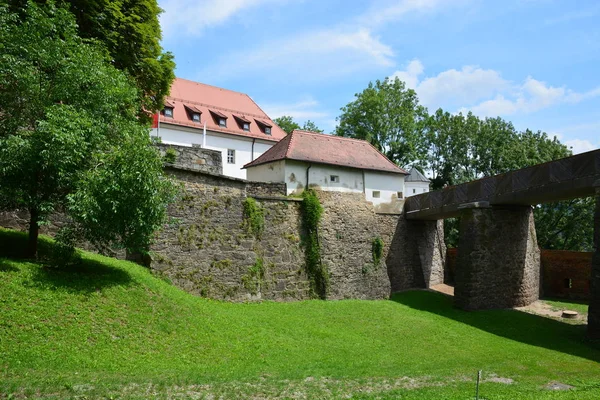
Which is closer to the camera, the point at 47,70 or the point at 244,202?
the point at 47,70

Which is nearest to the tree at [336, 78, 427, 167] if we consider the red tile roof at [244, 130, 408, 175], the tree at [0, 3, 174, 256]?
the red tile roof at [244, 130, 408, 175]

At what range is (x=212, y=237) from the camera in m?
15.5

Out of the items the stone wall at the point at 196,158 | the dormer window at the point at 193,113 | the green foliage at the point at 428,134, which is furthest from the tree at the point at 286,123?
the stone wall at the point at 196,158

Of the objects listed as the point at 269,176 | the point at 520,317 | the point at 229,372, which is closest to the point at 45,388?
the point at 229,372

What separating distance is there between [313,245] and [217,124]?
15.9 meters

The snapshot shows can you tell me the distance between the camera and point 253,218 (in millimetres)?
16859

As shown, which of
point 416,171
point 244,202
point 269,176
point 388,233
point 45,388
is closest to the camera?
point 45,388

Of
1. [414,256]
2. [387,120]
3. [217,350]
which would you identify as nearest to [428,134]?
[387,120]

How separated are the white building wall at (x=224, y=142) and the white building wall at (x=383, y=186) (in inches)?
403

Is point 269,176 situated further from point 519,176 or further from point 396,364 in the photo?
point 396,364

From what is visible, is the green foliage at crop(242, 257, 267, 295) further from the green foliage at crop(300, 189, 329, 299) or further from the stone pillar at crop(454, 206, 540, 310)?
the stone pillar at crop(454, 206, 540, 310)

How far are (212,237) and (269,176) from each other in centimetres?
576

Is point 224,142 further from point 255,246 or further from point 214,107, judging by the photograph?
point 255,246

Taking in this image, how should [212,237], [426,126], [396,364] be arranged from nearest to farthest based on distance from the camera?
[396,364], [212,237], [426,126]
